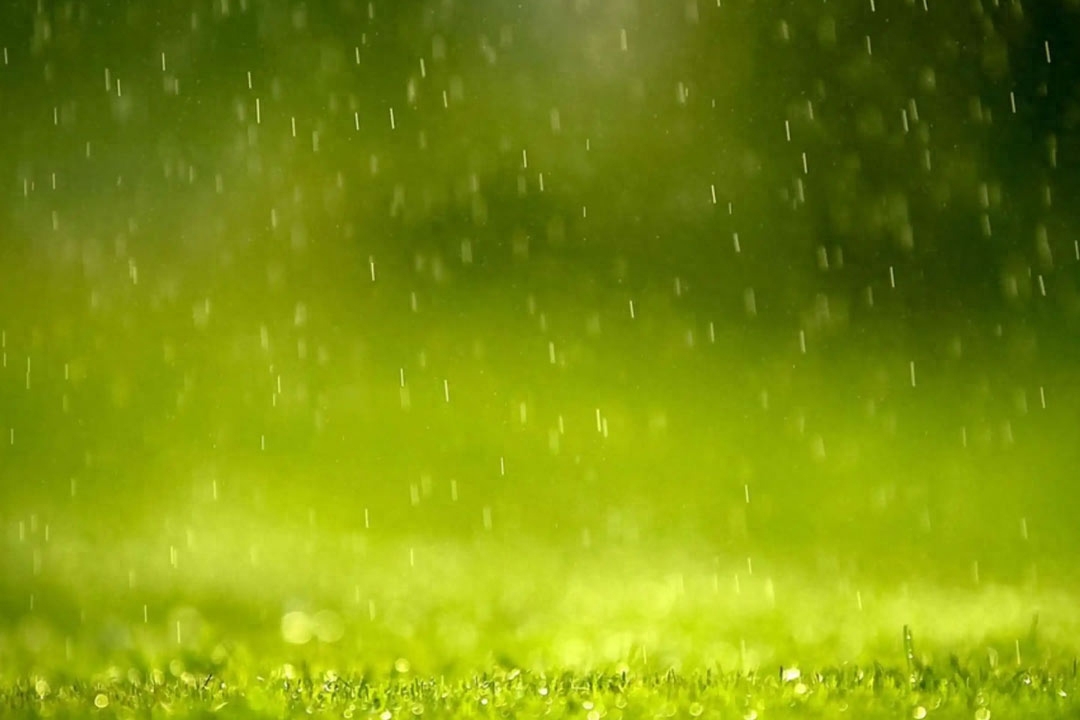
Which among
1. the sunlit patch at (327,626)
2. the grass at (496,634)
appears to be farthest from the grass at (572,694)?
the sunlit patch at (327,626)

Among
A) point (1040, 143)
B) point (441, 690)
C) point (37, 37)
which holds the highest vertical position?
point (37, 37)

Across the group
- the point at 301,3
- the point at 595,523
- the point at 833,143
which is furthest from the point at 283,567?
the point at 833,143

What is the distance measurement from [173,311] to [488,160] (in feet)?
8.40

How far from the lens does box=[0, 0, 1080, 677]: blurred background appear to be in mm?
9195

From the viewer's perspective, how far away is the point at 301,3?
33.8 feet

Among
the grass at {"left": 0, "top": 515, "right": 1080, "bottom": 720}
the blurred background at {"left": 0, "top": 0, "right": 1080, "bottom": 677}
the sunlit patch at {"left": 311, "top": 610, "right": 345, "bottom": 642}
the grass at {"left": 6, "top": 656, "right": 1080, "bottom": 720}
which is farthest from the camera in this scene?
the blurred background at {"left": 0, "top": 0, "right": 1080, "bottom": 677}

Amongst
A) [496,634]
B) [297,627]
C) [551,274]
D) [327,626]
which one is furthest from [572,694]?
[551,274]

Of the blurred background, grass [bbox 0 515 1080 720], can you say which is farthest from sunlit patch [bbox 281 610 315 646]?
the blurred background

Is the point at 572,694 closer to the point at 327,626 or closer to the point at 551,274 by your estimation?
the point at 327,626

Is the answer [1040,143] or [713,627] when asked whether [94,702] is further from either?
[1040,143]

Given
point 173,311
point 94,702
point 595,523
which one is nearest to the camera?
point 94,702

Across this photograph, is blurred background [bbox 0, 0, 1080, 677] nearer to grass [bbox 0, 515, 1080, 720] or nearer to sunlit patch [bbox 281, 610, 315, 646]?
grass [bbox 0, 515, 1080, 720]

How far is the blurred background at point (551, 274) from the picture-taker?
920cm

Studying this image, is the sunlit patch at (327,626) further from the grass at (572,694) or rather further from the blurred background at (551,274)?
the blurred background at (551,274)
